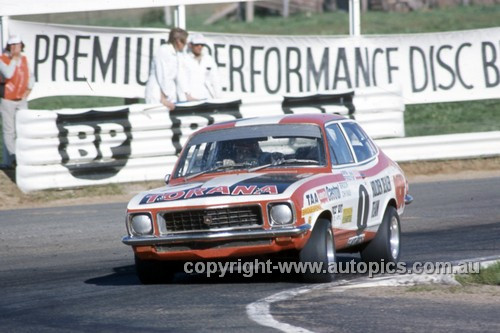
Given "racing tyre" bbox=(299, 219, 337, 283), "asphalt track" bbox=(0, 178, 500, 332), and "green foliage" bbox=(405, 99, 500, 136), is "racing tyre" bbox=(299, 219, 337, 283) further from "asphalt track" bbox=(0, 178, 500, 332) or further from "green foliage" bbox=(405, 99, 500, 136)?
"green foliage" bbox=(405, 99, 500, 136)

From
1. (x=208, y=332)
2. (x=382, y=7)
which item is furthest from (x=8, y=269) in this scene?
(x=382, y=7)

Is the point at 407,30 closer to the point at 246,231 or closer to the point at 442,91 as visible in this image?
the point at 442,91

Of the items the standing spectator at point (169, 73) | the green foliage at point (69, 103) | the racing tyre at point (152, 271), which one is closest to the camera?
the racing tyre at point (152, 271)

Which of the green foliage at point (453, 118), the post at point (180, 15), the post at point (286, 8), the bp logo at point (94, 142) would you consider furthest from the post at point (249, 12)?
the bp logo at point (94, 142)

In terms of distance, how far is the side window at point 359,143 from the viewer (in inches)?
397

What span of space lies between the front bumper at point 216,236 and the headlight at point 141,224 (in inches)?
2.0

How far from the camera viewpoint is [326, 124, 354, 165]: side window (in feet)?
31.5

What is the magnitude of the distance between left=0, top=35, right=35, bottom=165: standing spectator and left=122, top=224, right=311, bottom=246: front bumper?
817 centimetres

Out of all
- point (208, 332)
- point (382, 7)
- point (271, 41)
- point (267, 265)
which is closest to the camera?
point (208, 332)

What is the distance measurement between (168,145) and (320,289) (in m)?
8.32

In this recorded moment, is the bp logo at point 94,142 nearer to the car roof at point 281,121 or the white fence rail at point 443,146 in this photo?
the white fence rail at point 443,146

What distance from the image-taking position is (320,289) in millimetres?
8266

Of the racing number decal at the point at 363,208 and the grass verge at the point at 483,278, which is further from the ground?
the racing number decal at the point at 363,208

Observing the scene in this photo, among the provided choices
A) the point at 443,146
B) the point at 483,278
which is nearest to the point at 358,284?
the point at 483,278
